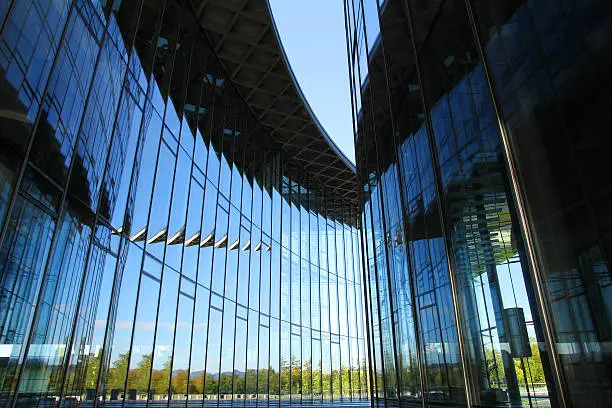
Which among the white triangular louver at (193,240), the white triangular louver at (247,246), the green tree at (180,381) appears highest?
the white triangular louver at (247,246)

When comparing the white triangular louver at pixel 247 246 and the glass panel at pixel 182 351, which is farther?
the white triangular louver at pixel 247 246

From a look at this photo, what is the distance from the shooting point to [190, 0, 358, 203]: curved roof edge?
1559 cm

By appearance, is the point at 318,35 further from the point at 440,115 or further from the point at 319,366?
the point at 319,366

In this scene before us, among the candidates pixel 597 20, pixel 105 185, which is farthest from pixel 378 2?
pixel 105 185

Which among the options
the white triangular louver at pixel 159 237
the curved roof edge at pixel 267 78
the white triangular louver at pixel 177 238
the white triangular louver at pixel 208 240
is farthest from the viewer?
the curved roof edge at pixel 267 78

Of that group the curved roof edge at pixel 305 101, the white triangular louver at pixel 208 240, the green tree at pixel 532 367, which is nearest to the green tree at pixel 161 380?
the white triangular louver at pixel 208 240

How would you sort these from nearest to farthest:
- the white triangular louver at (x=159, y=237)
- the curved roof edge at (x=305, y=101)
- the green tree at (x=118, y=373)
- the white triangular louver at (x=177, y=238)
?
1. the green tree at (x=118, y=373)
2. the white triangular louver at (x=159, y=237)
3. the white triangular louver at (x=177, y=238)
4. the curved roof edge at (x=305, y=101)

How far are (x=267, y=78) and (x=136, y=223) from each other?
10909 mm

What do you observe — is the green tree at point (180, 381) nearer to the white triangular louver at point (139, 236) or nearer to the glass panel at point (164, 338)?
the glass panel at point (164, 338)

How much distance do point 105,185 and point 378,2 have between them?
690cm

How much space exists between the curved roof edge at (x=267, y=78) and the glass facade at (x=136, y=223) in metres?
0.55

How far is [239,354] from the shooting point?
56.2 ft

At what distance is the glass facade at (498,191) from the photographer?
3236mm

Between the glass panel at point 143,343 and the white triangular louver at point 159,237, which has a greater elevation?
the white triangular louver at point 159,237
